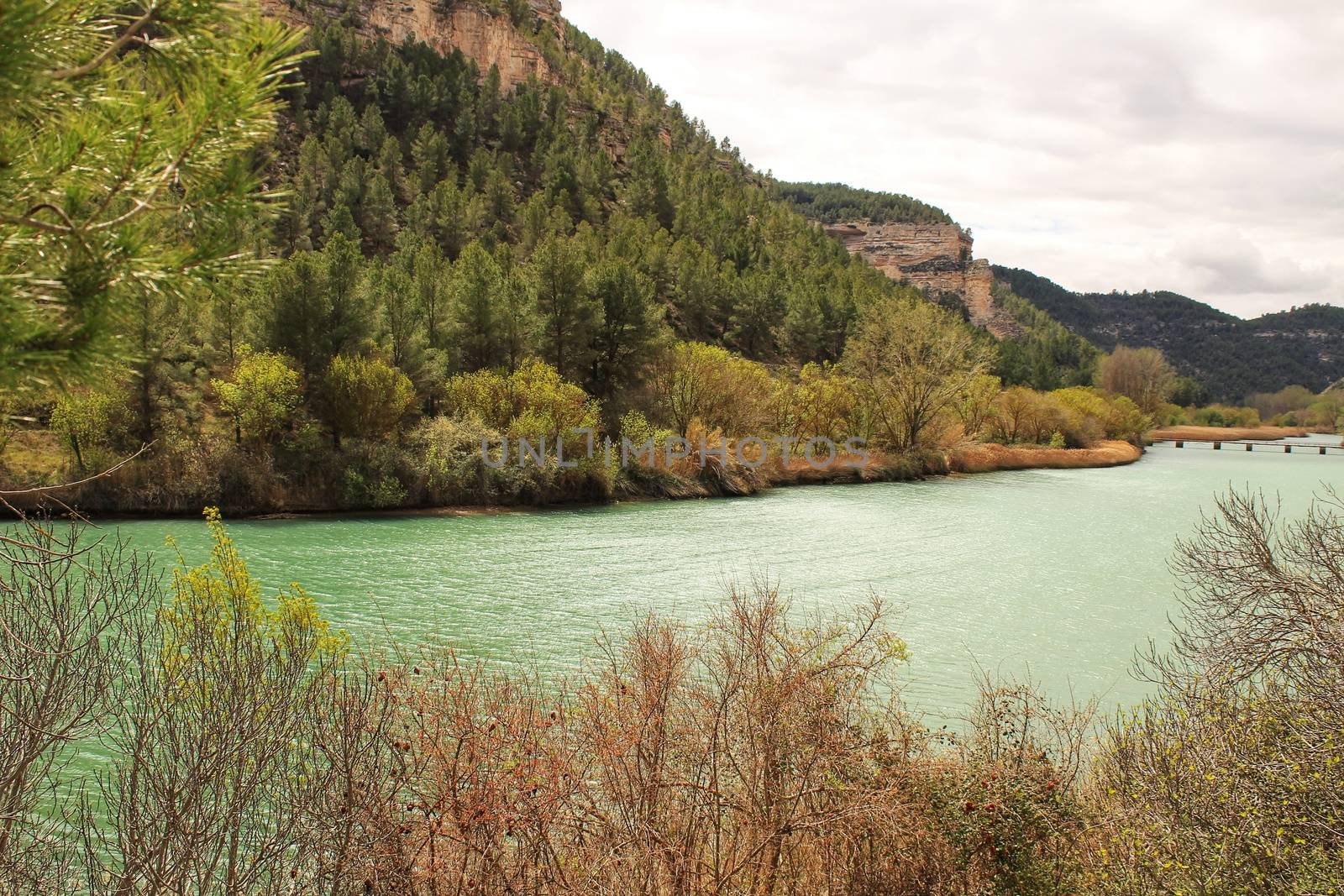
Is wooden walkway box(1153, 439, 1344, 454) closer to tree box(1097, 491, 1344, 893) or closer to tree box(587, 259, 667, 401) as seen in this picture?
tree box(587, 259, 667, 401)

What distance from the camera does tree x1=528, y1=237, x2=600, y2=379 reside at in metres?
46.4

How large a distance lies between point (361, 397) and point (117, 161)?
35260 millimetres

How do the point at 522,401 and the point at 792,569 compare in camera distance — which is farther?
Answer: the point at 522,401

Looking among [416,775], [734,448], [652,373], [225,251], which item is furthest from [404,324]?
[225,251]

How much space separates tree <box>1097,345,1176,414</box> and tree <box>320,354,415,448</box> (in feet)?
308

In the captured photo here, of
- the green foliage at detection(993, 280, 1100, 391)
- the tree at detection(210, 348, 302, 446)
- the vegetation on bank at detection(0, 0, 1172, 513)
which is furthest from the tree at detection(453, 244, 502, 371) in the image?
the green foliage at detection(993, 280, 1100, 391)

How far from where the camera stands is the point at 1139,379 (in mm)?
101562

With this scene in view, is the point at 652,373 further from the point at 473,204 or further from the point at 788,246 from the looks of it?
the point at 788,246

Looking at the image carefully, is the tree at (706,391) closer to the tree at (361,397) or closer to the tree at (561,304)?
the tree at (561,304)

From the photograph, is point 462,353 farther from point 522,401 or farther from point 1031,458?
point 1031,458

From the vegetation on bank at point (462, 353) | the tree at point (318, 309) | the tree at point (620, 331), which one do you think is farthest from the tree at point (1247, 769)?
the tree at point (620, 331)

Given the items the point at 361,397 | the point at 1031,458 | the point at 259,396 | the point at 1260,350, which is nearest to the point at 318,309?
the point at 361,397

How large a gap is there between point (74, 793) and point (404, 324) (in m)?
33.5

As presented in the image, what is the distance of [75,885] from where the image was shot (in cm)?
592
